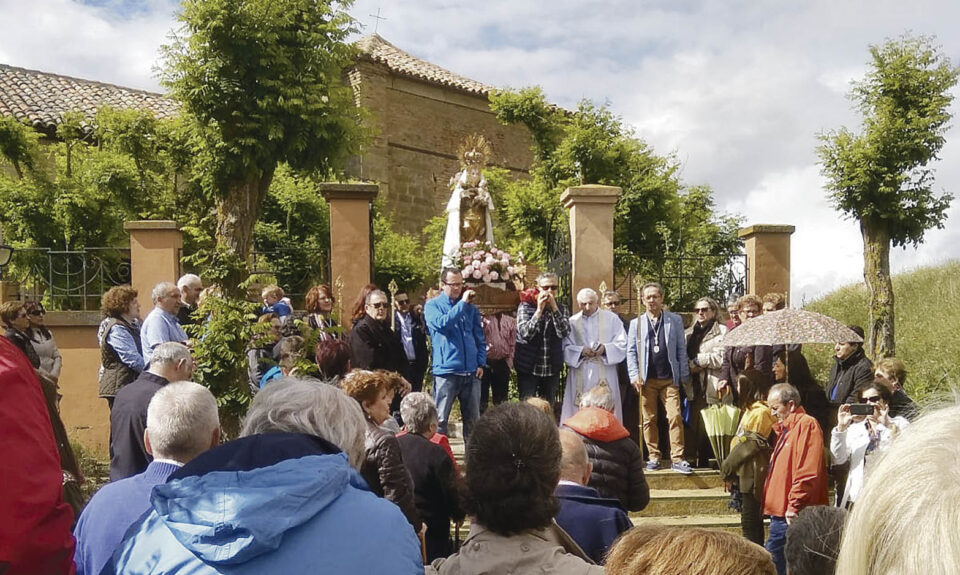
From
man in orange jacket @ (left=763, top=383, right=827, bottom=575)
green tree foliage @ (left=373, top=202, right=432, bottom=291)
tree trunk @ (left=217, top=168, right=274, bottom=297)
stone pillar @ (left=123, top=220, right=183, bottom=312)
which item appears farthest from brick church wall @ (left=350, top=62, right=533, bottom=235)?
man in orange jacket @ (left=763, top=383, right=827, bottom=575)

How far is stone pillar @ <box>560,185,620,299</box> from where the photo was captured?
11195 mm

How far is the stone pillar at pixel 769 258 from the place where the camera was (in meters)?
11.4

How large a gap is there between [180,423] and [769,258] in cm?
967

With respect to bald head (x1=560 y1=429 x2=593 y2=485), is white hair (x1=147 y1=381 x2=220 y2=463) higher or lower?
higher

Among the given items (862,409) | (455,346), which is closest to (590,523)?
(862,409)

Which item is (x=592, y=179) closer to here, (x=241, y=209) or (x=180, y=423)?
(x=241, y=209)

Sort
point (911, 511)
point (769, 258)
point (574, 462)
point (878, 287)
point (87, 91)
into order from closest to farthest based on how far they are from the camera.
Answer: point (911, 511)
point (574, 462)
point (769, 258)
point (878, 287)
point (87, 91)

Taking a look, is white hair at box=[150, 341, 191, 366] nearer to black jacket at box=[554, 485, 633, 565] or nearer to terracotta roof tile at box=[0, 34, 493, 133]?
black jacket at box=[554, 485, 633, 565]

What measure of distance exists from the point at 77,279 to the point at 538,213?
49.4 ft

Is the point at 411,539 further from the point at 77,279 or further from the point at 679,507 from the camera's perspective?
the point at 77,279

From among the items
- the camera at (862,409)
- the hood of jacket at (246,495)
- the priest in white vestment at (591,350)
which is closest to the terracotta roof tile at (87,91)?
the priest in white vestment at (591,350)

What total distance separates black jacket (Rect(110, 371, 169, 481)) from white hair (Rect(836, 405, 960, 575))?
419 centimetres

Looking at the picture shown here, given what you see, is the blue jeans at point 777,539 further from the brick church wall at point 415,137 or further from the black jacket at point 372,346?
the brick church wall at point 415,137

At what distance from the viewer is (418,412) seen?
4914 millimetres
